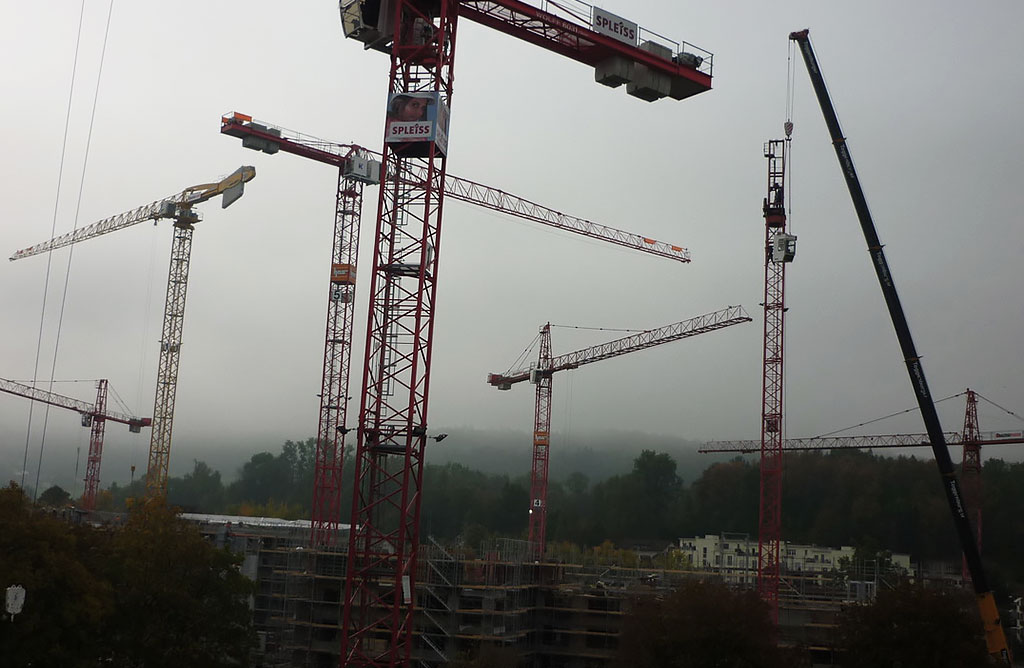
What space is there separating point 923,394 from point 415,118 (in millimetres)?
19435

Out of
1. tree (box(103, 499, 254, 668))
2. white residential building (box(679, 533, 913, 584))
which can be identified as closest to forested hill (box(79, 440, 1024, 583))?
white residential building (box(679, 533, 913, 584))

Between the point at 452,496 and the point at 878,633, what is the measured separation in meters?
94.9

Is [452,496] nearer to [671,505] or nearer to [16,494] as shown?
[671,505]

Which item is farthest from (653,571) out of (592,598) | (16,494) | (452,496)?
(452,496)

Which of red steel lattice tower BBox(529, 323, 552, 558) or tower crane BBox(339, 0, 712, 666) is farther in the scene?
red steel lattice tower BBox(529, 323, 552, 558)

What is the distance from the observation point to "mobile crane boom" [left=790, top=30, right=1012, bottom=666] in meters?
31.2

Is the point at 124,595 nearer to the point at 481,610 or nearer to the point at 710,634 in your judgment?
the point at 710,634

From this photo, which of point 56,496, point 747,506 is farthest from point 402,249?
point 56,496

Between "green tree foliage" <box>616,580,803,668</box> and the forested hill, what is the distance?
6252 cm

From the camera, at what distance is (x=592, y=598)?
170ft

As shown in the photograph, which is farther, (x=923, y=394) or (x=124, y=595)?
(x=923, y=394)

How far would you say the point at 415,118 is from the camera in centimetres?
2559

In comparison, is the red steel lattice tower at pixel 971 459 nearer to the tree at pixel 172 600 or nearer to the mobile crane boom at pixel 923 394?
the mobile crane boom at pixel 923 394

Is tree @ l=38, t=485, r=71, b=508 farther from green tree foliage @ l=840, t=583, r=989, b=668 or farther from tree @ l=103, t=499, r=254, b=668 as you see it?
green tree foliage @ l=840, t=583, r=989, b=668
